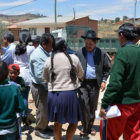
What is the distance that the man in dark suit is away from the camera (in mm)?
4031

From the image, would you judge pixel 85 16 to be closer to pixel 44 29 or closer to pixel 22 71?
pixel 44 29

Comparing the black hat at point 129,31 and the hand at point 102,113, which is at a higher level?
the black hat at point 129,31

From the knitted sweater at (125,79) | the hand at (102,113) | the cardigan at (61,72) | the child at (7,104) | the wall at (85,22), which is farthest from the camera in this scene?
the wall at (85,22)

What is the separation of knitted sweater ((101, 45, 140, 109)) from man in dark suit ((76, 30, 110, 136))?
4.40 ft

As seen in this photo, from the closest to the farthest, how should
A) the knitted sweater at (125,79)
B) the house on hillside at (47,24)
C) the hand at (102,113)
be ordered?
the knitted sweater at (125,79) → the hand at (102,113) → the house on hillside at (47,24)

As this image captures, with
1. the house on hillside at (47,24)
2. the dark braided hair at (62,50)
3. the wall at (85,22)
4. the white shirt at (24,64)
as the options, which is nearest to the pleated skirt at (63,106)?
the dark braided hair at (62,50)

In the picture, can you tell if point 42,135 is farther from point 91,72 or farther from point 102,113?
point 102,113

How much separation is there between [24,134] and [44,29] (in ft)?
105

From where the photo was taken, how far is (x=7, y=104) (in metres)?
2.49

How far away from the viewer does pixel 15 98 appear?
8.30 ft

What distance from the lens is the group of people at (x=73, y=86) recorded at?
257 cm

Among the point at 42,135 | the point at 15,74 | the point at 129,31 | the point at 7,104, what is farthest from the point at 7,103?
the point at 42,135

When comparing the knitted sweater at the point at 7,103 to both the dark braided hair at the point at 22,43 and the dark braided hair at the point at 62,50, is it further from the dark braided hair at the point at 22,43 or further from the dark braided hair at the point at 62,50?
the dark braided hair at the point at 22,43

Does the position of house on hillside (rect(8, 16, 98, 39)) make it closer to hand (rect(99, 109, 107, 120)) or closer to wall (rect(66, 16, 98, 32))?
wall (rect(66, 16, 98, 32))
